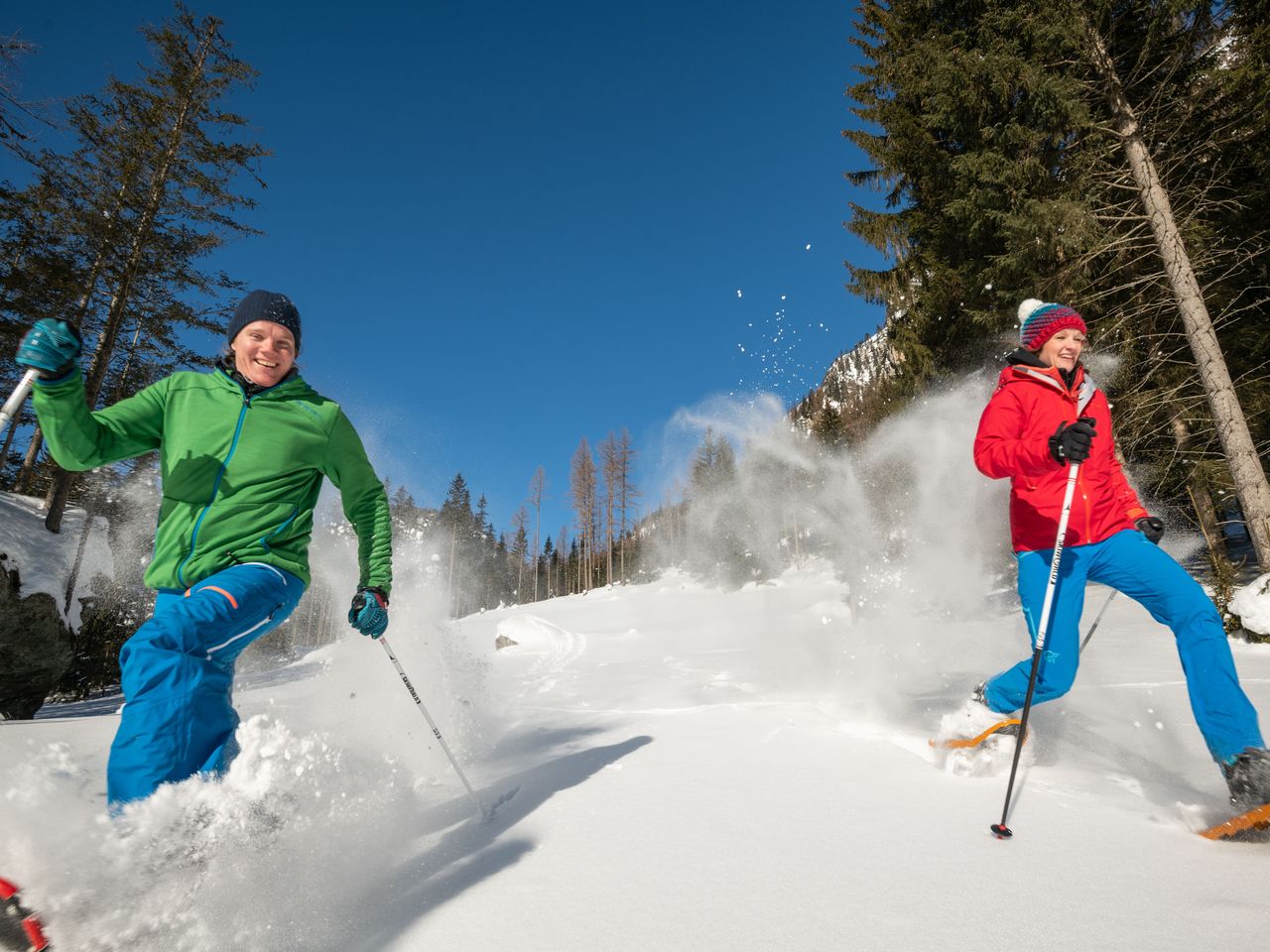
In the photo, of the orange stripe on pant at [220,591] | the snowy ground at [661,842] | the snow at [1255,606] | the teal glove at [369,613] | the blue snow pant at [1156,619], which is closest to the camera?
the snowy ground at [661,842]

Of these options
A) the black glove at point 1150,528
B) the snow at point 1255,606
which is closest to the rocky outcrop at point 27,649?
the black glove at point 1150,528

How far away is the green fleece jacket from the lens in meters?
2.03

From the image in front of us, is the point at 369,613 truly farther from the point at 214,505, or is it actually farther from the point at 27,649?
the point at 27,649

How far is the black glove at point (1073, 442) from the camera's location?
2.30m

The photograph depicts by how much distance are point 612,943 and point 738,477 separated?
41.5m

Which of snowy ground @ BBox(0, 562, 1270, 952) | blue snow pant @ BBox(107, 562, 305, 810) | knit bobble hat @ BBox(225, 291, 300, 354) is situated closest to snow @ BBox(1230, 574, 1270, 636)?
snowy ground @ BBox(0, 562, 1270, 952)

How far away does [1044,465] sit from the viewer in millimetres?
2516

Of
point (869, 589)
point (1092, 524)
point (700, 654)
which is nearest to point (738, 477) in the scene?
point (869, 589)

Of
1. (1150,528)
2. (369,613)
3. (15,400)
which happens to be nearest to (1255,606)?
(1150,528)

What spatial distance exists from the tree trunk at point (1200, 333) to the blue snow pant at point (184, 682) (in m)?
10.1

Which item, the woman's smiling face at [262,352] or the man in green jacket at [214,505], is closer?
the man in green jacket at [214,505]

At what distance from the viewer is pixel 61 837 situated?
52.4 inches

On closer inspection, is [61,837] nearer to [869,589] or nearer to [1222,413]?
[1222,413]

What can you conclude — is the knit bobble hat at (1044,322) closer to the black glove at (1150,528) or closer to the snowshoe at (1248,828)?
the black glove at (1150,528)
